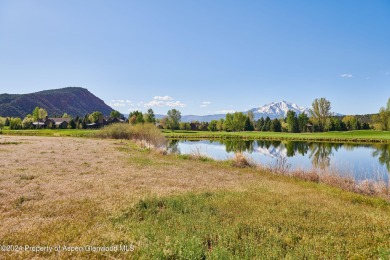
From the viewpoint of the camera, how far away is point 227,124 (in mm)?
152250

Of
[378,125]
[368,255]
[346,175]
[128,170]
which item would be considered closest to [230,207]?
[368,255]

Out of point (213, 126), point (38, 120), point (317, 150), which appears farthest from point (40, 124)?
point (317, 150)

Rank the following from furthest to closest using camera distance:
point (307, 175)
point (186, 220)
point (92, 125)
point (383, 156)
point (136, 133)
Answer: point (92, 125)
point (136, 133)
point (383, 156)
point (307, 175)
point (186, 220)

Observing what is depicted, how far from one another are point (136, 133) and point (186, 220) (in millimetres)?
58539

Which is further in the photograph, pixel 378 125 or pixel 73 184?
pixel 378 125

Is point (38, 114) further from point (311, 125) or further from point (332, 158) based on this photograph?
point (332, 158)

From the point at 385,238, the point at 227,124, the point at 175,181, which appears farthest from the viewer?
the point at 227,124

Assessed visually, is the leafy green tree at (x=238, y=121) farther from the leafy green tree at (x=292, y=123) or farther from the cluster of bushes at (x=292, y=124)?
the leafy green tree at (x=292, y=123)

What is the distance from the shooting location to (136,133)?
6562 centimetres

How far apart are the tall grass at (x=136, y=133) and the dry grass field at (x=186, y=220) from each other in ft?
134

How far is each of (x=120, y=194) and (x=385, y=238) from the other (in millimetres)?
10325

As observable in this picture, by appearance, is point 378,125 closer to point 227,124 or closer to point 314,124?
point 314,124

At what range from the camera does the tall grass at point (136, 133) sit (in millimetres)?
56375

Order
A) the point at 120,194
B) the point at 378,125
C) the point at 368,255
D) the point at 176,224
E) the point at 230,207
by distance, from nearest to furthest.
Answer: the point at 368,255
the point at 176,224
the point at 230,207
the point at 120,194
the point at 378,125
